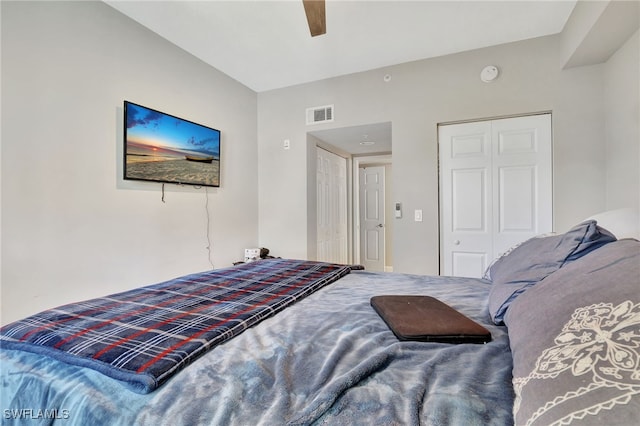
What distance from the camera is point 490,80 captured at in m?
2.88

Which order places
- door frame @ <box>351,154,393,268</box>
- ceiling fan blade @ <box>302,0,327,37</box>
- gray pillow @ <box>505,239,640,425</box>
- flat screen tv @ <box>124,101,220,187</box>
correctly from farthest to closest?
door frame @ <box>351,154,393,268</box> < flat screen tv @ <box>124,101,220,187</box> < ceiling fan blade @ <box>302,0,327,37</box> < gray pillow @ <box>505,239,640,425</box>

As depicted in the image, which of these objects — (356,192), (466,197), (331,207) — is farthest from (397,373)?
(356,192)

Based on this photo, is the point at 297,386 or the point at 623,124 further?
the point at 623,124

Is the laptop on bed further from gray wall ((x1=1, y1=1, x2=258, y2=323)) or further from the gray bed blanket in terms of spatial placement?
gray wall ((x1=1, y1=1, x2=258, y2=323))

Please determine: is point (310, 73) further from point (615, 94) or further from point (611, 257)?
point (611, 257)

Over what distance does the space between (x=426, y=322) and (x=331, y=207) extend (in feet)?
11.8

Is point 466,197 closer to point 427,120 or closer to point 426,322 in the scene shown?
point 427,120

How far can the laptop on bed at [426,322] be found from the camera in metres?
0.92

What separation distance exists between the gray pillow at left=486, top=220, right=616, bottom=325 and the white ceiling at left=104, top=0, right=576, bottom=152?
206 centimetres

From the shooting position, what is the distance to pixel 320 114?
3611 mm

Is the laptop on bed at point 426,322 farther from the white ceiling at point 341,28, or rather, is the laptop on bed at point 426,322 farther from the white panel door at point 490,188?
the white ceiling at point 341,28

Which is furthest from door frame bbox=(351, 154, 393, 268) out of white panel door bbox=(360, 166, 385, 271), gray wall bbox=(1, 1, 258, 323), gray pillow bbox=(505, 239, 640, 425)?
gray pillow bbox=(505, 239, 640, 425)

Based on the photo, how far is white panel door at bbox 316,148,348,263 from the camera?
4.21m

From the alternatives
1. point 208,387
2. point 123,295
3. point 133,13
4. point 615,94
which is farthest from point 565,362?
point 133,13
